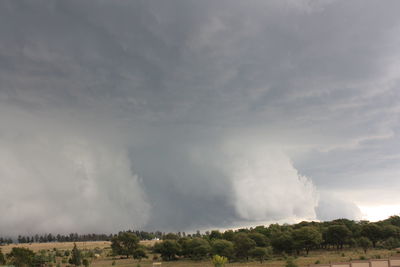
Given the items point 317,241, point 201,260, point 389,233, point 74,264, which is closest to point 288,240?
point 317,241

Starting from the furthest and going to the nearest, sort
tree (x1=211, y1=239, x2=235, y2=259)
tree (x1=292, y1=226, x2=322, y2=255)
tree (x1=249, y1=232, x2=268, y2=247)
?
tree (x1=249, y1=232, x2=268, y2=247) < tree (x1=292, y1=226, x2=322, y2=255) < tree (x1=211, y1=239, x2=235, y2=259)

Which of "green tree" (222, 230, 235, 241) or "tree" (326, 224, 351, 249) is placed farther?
"green tree" (222, 230, 235, 241)

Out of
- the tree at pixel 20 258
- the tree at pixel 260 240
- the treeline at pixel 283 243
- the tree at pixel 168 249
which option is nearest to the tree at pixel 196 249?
the treeline at pixel 283 243

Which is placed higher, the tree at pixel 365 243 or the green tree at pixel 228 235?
the green tree at pixel 228 235

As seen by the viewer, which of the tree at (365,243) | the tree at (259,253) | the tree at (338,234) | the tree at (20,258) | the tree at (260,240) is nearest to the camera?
the tree at (20,258)

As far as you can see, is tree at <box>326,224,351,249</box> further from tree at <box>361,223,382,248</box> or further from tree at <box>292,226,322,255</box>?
tree at <box>292,226,322,255</box>

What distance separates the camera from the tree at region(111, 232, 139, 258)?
430 feet

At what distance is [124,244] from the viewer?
13250 cm

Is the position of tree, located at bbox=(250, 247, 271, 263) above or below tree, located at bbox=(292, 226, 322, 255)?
below

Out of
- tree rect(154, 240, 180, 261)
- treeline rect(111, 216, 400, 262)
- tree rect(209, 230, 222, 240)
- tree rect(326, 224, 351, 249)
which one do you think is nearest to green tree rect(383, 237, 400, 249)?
treeline rect(111, 216, 400, 262)

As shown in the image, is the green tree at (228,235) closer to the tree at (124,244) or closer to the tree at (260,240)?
the tree at (260,240)

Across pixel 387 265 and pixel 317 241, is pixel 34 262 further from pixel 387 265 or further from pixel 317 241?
pixel 387 265

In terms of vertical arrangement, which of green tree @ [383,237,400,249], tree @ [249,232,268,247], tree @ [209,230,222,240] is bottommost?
A: green tree @ [383,237,400,249]

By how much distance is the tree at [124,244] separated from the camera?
430 feet
